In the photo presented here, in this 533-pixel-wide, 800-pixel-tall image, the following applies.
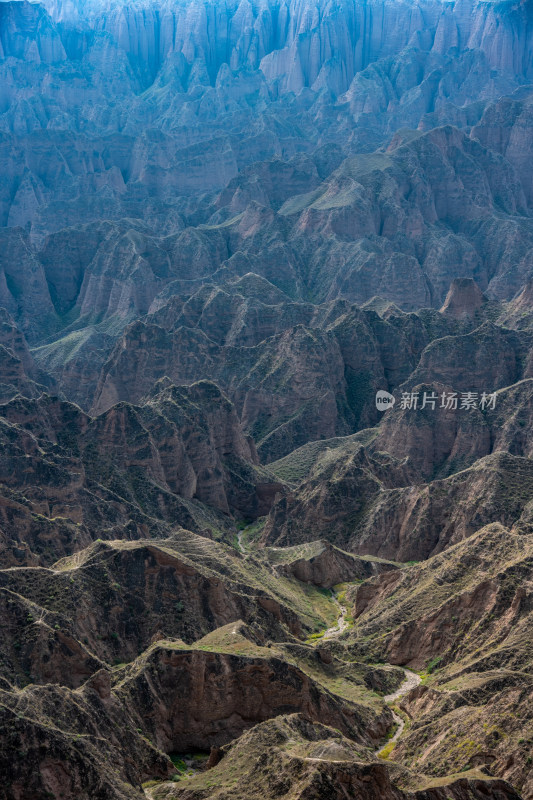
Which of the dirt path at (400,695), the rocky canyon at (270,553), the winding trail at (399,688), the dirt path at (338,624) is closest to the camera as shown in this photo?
the rocky canyon at (270,553)

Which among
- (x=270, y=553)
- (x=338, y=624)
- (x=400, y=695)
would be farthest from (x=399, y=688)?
(x=270, y=553)

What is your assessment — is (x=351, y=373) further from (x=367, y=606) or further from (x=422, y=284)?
(x=367, y=606)

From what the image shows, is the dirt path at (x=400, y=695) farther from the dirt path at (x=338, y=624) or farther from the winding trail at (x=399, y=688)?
the dirt path at (x=338, y=624)

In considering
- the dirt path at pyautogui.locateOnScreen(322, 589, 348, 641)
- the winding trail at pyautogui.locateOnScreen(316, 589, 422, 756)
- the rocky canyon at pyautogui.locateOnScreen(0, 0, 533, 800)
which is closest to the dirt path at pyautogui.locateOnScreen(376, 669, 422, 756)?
the winding trail at pyautogui.locateOnScreen(316, 589, 422, 756)

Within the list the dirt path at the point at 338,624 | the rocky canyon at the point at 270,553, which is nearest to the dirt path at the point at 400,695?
the rocky canyon at the point at 270,553

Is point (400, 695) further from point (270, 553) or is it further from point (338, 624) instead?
point (270, 553)

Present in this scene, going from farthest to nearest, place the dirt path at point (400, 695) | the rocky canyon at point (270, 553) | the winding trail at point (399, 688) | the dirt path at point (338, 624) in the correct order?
the dirt path at point (338, 624), the winding trail at point (399, 688), the dirt path at point (400, 695), the rocky canyon at point (270, 553)

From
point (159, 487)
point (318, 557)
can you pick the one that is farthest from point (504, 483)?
point (159, 487)

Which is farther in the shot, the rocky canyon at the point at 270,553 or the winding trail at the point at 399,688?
the winding trail at the point at 399,688
